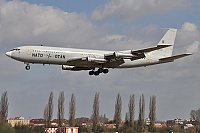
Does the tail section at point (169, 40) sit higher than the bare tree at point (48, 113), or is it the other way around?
the tail section at point (169, 40)

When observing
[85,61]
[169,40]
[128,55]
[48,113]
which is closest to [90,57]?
[85,61]

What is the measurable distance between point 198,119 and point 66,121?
5331 centimetres

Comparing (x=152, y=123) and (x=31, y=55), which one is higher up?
(x=31, y=55)

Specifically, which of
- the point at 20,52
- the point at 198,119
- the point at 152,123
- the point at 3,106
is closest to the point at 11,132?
the point at 3,106

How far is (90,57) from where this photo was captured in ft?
219

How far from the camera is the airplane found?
209 ft

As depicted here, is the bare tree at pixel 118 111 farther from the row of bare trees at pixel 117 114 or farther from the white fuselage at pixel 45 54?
the white fuselage at pixel 45 54

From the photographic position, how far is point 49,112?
371 ft

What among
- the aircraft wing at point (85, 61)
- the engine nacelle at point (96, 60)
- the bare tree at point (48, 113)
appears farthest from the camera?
the bare tree at point (48, 113)

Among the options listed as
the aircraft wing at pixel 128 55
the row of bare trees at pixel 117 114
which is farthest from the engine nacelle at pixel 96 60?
the row of bare trees at pixel 117 114

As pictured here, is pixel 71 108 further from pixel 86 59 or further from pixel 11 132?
pixel 86 59

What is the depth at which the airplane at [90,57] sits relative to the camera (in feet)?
209

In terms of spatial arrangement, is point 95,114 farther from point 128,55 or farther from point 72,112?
point 128,55

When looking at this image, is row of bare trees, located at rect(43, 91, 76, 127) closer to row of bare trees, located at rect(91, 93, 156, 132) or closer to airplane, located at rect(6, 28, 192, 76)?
row of bare trees, located at rect(91, 93, 156, 132)
